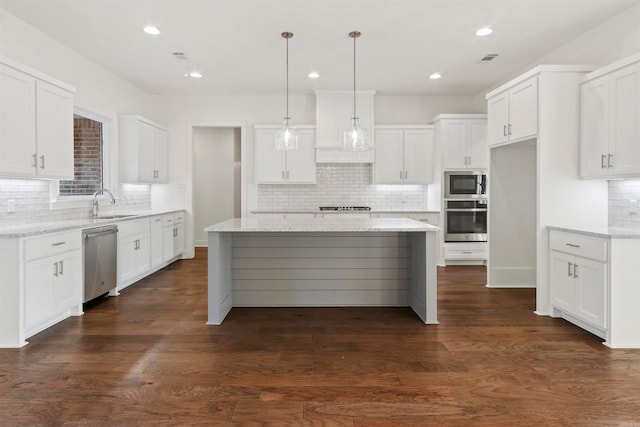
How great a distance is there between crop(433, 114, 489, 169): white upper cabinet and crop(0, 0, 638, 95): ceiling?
0.63 m

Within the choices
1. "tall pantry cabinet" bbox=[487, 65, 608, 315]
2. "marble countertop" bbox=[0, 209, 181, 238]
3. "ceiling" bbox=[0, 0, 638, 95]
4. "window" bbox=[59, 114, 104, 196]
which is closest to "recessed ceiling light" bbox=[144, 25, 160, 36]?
"ceiling" bbox=[0, 0, 638, 95]

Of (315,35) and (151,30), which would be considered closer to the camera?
(151,30)

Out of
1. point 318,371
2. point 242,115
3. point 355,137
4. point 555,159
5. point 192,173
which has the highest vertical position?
point 242,115

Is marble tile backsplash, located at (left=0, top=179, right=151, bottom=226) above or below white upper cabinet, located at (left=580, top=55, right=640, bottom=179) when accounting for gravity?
below

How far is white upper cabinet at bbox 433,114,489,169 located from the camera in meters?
6.45

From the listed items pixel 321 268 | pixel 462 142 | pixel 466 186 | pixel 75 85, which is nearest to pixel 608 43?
pixel 462 142

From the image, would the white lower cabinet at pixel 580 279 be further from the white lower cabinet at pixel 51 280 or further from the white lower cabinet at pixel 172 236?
the white lower cabinet at pixel 172 236

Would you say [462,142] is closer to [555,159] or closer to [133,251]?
[555,159]

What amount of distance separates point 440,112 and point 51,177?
231 inches

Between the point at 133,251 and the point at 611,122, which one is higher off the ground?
the point at 611,122

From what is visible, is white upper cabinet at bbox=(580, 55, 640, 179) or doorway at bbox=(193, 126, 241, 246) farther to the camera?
doorway at bbox=(193, 126, 241, 246)

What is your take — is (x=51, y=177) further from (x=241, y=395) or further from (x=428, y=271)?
(x=428, y=271)

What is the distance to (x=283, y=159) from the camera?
6656 mm

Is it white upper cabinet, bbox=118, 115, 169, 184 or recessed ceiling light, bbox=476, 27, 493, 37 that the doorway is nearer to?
white upper cabinet, bbox=118, 115, 169, 184
